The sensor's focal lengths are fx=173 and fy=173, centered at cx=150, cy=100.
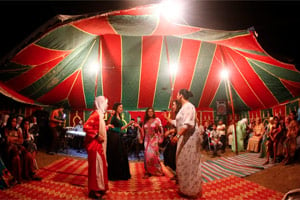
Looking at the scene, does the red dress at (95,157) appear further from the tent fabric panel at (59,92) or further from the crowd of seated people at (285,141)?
the crowd of seated people at (285,141)

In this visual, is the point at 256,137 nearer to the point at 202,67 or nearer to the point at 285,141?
the point at 285,141

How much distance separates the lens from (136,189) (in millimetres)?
2705

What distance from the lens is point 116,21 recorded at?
279 cm

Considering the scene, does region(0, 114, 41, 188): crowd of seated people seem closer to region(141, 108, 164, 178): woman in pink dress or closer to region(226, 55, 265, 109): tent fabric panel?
region(141, 108, 164, 178): woman in pink dress

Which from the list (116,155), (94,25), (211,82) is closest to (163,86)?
(211,82)

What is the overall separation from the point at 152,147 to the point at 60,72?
343cm

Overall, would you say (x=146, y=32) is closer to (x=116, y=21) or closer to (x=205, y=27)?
(x=116, y=21)

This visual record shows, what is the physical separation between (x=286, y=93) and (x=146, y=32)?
183 inches

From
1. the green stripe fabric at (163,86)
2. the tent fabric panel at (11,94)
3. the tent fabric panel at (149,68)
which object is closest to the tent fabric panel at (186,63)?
the green stripe fabric at (163,86)

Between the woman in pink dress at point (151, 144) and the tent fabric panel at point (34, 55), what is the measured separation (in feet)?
7.27

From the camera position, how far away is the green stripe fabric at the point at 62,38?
105 inches

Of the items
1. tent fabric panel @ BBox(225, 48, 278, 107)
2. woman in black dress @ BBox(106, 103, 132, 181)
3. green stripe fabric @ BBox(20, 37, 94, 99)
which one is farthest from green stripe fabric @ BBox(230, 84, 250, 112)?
green stripe fabric @ BBox(20, 37, 94, 99)

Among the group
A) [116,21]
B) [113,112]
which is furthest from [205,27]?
[113,112]

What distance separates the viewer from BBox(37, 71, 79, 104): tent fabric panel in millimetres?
5909
